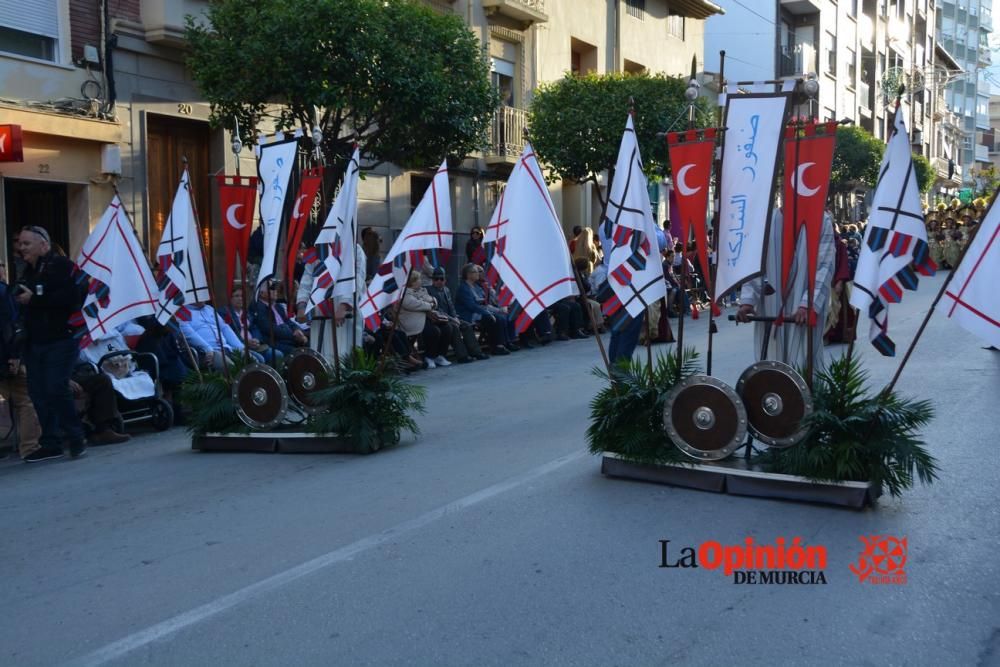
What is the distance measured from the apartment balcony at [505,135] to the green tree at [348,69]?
8.81 meters

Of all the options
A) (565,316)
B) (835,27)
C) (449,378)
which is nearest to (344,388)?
(449,378)

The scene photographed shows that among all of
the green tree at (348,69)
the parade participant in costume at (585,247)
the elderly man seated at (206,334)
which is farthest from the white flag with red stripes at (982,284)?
the parade participant in costume at (585,247)

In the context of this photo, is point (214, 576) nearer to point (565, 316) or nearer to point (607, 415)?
point (607, 415)

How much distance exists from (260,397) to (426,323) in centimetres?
648

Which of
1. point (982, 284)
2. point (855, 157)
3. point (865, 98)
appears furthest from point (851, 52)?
point (982, 284)

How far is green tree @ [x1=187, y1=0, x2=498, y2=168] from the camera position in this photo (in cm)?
1505

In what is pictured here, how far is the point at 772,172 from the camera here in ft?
20.7

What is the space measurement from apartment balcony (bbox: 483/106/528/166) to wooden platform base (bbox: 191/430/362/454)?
1772 cm

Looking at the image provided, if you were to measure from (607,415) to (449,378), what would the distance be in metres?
6.99

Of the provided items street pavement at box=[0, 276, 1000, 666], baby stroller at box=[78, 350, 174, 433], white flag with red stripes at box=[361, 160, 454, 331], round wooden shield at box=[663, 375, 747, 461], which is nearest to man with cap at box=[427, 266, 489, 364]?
baby stroller at box=[78, 350, 174, 433]

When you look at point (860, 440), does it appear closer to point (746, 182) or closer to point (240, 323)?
point (746, 182)

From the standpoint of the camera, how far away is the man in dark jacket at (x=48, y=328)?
8.84 metres

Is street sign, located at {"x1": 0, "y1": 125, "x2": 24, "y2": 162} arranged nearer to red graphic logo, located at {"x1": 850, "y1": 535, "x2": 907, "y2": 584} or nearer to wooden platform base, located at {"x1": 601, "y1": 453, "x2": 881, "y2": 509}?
wooden platform base, located at {"x1": 601, "y1": 453, "x2": 881, "y2": 509}

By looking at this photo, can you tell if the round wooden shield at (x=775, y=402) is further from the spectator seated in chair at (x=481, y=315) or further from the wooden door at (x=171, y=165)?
the wooden door at (x=171, y=165)
